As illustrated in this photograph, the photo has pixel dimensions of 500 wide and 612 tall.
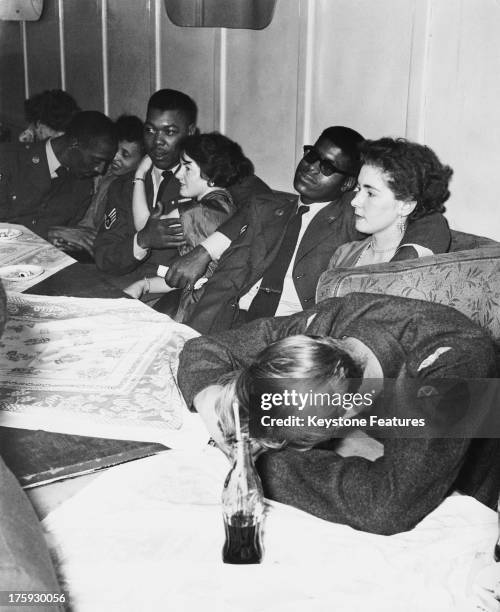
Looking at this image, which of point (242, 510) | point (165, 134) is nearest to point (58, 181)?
point (165, 134)

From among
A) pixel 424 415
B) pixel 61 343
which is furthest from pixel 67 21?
pixel 424 415

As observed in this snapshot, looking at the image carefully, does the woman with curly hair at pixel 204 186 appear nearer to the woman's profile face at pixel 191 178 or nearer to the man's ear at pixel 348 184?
the woman's profile face at pixel 191 178

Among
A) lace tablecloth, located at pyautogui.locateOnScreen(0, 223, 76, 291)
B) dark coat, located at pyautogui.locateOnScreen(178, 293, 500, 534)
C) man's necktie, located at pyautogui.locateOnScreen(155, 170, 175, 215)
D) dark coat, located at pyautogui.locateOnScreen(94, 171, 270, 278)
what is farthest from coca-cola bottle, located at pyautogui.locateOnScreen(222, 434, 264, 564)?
man's necktie, located at pyautogui.locateOnScreen(155, 170, 175, 215)

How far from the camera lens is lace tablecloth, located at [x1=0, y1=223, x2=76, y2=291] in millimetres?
2412

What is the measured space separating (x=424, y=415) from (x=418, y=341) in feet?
0.86

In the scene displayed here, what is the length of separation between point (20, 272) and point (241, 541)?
1.60 meters

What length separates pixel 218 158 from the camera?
3359 millimetres

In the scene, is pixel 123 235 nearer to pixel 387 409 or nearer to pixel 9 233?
pixel 9 233

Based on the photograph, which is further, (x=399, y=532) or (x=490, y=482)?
(x=490, y=482)

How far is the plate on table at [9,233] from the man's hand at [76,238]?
888mm

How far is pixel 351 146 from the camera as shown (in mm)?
2816

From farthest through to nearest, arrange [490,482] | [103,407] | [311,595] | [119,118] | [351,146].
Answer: [119,118] → [351,146] → [490,482] → [103,407] → [311,595]

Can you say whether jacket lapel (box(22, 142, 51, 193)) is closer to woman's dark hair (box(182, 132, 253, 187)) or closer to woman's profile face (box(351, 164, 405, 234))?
woman's dark hair (box(182, 132, 253, 187))

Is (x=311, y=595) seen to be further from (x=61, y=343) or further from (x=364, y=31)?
(x=364, y=31)
